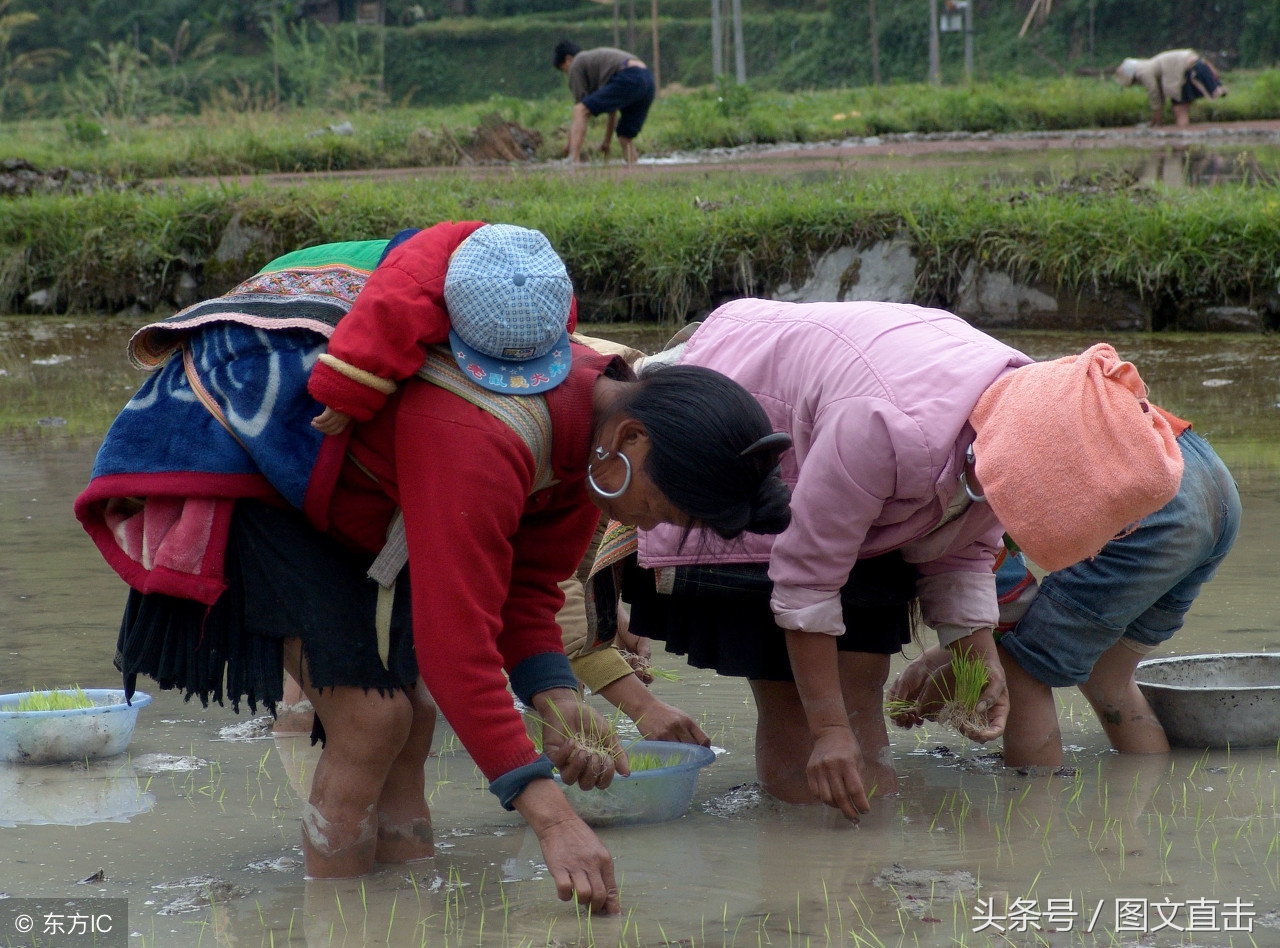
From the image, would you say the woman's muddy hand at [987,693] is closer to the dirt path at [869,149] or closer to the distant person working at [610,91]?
the dirt path at [869,149]

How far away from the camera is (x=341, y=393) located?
2.03 meters

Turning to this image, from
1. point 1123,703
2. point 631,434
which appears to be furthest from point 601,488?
point 1123,703

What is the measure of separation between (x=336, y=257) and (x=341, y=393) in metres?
0.41

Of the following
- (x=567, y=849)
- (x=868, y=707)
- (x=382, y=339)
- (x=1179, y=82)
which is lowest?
(x=868, y=707)

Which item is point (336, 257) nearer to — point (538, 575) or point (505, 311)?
point (505, 311)

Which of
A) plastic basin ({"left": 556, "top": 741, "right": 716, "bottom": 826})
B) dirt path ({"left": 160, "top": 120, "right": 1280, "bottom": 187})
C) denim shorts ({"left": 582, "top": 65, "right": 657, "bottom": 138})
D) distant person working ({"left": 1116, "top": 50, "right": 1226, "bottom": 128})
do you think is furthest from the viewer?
distant person working ({"left": 1116, "top": 50, "right": 1226, "bottom": 128})

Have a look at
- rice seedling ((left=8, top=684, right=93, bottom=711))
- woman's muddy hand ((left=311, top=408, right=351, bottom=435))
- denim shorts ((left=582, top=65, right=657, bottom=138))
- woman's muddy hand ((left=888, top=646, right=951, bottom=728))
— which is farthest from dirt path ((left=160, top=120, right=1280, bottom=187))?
woman's muddy hand ((left=311, top=408, right=351, bottom=435))

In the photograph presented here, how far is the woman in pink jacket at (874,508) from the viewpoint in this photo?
2.30m

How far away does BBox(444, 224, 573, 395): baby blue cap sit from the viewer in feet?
6.74

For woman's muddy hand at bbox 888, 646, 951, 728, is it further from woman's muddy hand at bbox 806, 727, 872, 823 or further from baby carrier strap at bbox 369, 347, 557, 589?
baby carrier strap at bbox 369, 347, 557, 589

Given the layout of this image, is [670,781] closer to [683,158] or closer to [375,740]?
[375,740]

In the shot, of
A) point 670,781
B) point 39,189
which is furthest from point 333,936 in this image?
point 39,189

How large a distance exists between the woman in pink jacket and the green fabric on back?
650mm

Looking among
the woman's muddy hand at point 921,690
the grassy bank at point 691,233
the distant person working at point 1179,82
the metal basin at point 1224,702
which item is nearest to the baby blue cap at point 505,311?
the woman's muddy hand at point 921,690
